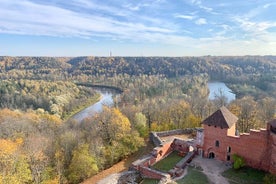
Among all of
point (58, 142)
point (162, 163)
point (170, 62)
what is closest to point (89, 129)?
point (58, 142)

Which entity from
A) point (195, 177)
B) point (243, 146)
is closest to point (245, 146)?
point (243, 146)

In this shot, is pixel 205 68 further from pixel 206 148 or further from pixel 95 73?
pixel 206 148

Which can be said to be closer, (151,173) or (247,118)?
(151,173)

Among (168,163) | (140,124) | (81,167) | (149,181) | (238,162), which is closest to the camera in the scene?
(238,162)

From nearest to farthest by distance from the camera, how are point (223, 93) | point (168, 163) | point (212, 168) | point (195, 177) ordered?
point (195, 177) → point (212, 168) → point (168, 163) → point (223, 93)

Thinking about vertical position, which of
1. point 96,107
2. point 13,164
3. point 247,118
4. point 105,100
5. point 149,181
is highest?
point 247,118

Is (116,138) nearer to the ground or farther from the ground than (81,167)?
farther from the ground

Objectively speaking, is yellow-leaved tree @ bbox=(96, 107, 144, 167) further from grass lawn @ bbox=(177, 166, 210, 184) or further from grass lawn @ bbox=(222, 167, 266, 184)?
grass lawn @ bbox=(222, 167, 266, 184)

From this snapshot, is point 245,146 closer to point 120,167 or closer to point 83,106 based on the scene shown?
point 120,167

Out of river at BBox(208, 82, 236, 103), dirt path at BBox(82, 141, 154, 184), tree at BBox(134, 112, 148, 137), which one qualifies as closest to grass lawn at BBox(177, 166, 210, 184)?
dirt path at BBox(82, 141, 154, 184)
